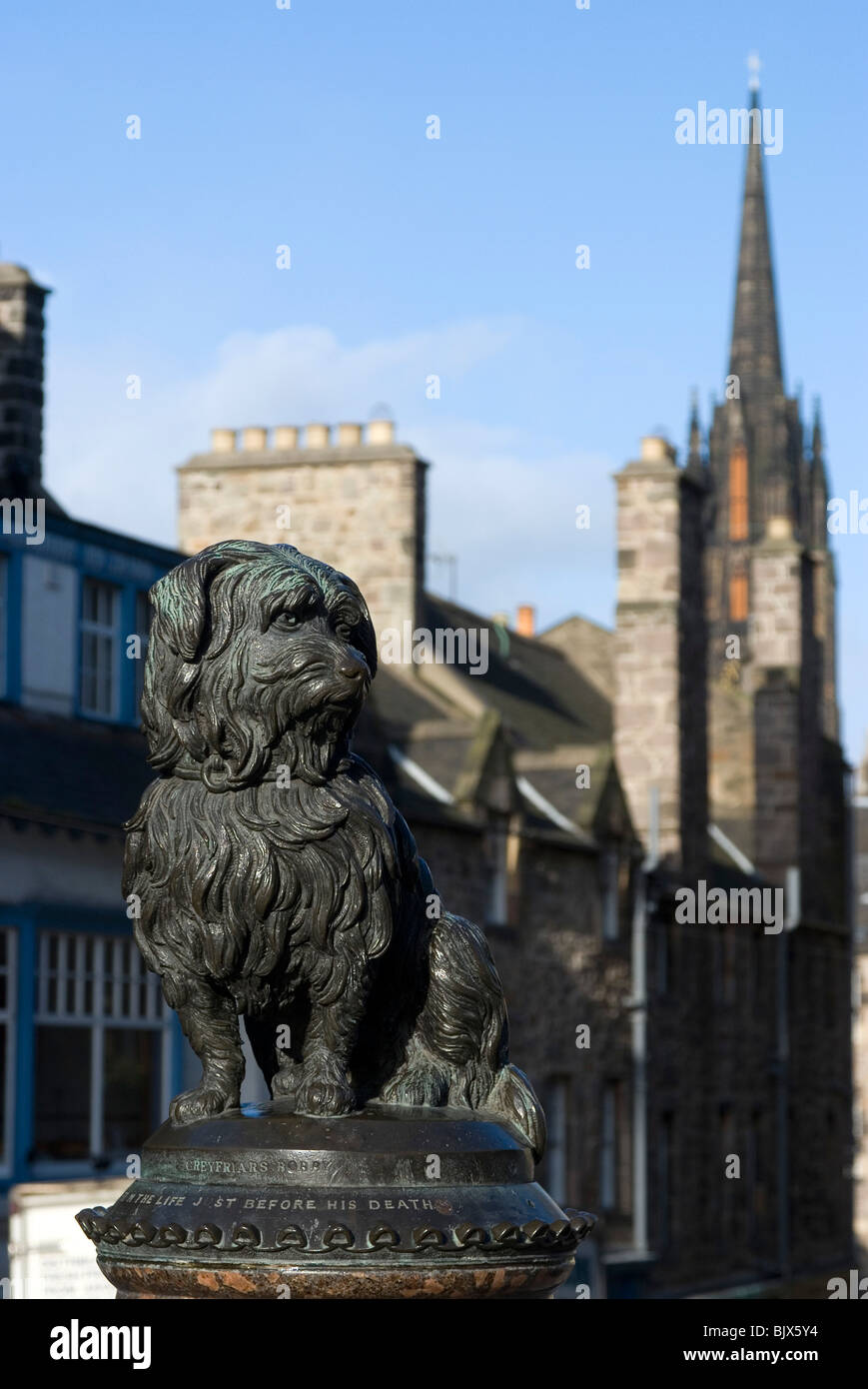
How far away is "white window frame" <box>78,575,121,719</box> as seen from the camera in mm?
24438

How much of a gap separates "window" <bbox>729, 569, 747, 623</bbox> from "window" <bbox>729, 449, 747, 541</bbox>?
82.1 inches

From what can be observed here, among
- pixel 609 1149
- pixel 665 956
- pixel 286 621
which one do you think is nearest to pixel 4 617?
pixel 609 1149

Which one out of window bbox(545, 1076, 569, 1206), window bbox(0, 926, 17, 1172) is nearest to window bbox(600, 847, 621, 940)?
window bbox(545, 1076, 569, 1206)

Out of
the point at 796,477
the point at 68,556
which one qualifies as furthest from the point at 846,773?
the point at 796,477

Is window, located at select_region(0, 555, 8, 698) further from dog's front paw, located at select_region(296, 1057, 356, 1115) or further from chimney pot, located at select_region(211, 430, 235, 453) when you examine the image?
dog's front paw, located at select_region(296, 1057, 356, 1115)

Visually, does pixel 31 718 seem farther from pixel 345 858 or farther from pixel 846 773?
pixel 846 773

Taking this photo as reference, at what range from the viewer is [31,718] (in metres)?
23.5

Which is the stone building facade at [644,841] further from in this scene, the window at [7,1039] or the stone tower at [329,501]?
the window at [7,1039]

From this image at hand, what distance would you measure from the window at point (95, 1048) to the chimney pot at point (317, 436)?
14.0 meters

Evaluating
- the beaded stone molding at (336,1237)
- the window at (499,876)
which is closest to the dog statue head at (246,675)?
the beaded stone molding at (336,1237)

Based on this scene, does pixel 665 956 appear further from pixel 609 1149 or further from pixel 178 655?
pixel 178 655

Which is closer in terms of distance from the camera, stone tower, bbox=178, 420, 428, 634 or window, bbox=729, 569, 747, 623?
stone tower, bbox=178, 420, 428, 634

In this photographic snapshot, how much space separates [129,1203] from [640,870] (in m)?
29.1
